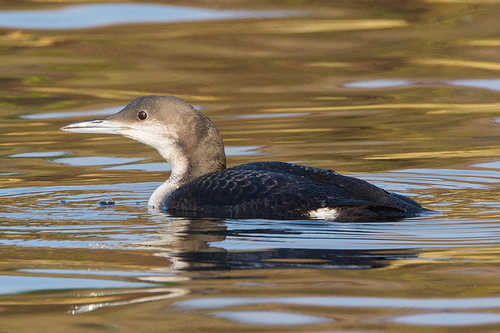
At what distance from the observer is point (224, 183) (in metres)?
5.59

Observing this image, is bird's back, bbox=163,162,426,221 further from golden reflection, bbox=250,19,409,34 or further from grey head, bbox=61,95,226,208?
golden reflection, bbox=250,19,409,34

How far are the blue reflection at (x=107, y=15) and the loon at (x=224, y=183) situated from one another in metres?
7.51

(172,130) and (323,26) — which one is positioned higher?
(323,26)

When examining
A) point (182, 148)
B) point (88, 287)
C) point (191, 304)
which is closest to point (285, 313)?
point (191, 304)

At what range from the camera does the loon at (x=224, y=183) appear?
5359 millimetres

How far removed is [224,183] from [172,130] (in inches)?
31.3

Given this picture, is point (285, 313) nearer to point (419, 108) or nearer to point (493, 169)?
point (493, 169)

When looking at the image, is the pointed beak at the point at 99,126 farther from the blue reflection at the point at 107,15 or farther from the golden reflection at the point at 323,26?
the blue reflection at the point at 107,15

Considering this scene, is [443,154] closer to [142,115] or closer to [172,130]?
[172,130]

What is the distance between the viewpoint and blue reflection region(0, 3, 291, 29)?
→ 13.5m

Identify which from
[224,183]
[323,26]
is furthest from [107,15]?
[224,183]

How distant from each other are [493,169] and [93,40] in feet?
23.7

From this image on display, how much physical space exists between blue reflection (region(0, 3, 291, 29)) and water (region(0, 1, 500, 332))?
0.22 ft

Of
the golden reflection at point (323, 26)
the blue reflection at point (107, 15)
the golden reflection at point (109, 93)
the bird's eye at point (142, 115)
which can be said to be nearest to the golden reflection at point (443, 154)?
the bird's eye at point (142, 115)
